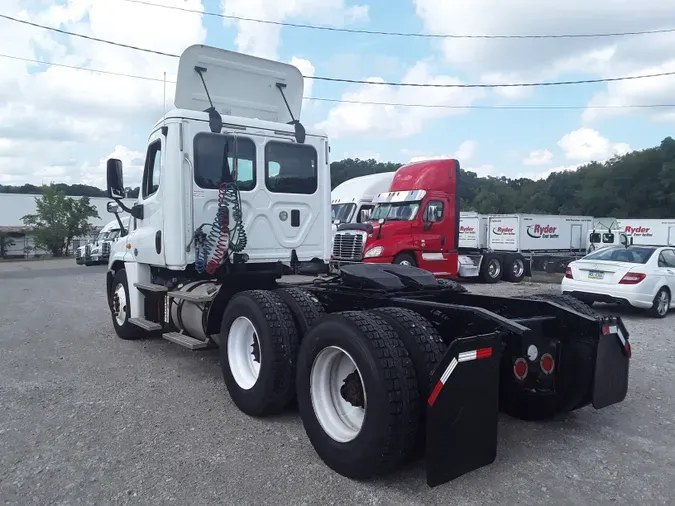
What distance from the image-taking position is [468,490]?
3.63 m

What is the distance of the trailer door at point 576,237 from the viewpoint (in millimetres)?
23078

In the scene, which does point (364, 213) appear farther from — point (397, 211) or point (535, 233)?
point (535, 233)

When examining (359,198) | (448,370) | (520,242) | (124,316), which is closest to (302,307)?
(448,370)

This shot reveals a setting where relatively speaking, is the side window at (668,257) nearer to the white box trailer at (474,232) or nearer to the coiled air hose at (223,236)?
the coiled air hose at (223,236)

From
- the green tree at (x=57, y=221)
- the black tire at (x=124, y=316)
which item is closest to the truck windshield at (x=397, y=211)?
the black tire at (x=124, y=316)

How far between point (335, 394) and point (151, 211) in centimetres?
392

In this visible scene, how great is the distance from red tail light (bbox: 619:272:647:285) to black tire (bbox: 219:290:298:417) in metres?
8.42

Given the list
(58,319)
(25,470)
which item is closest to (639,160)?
(58,319)

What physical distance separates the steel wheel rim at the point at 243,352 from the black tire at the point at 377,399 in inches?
58.4

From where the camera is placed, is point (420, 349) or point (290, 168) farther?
point (290, 168)

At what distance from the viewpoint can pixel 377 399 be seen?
3498 mm

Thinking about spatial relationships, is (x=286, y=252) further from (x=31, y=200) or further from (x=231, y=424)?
(x=31, y=200)

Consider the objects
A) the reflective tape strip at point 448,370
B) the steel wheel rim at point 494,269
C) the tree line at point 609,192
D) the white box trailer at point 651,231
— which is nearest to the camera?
the reflective tape strip at point 448,370

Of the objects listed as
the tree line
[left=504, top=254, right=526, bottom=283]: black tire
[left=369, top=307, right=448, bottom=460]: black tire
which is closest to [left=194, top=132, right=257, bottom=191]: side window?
[left=369, top=307, right=448, bottom=460]: black tire
